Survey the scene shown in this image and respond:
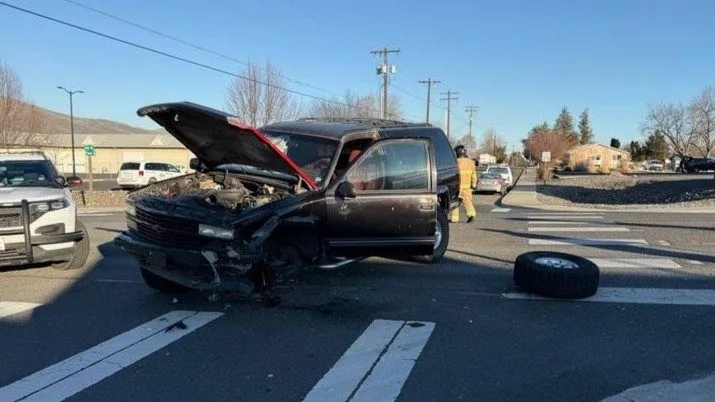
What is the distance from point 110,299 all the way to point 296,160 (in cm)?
269

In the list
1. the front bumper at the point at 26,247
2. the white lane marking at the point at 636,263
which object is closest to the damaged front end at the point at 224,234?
the front bumper at the point at 26,247

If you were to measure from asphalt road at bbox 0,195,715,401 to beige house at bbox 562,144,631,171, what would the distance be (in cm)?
7706

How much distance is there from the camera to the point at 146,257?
6.17m

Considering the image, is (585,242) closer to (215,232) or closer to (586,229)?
(586,229)

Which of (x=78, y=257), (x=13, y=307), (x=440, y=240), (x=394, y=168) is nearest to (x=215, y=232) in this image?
(x=394, y=168)

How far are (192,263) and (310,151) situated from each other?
235 centimetres

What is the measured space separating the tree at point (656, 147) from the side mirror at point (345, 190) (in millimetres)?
122943

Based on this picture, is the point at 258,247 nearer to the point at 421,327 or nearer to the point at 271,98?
the point at 421,327

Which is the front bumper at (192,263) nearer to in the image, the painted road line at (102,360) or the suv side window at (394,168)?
the painted road line at (102,360)

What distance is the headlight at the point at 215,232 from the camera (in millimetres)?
5512

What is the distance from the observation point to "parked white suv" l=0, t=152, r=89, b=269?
751 cm

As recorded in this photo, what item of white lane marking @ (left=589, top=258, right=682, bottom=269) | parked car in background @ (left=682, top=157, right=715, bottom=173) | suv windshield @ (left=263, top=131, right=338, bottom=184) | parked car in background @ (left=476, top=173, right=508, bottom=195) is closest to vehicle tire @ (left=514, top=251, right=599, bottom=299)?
white lane marking @ (left=589, top=258, right=682, bottom=269)

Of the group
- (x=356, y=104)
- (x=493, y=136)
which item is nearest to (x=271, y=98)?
(x=356, y=104)

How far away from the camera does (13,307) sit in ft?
21.3
